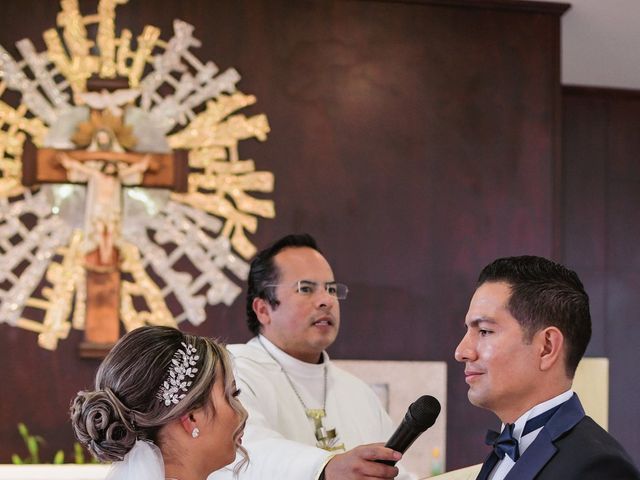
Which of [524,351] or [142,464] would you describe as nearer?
[142,464]

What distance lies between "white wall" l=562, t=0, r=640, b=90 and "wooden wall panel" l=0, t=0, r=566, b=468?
324 mm

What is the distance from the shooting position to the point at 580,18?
716cm

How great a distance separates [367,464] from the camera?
115 inches

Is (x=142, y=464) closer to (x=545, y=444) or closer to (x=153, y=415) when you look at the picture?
(x=153, y=415)

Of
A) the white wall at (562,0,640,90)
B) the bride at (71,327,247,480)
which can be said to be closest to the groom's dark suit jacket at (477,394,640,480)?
the bride at (71,327,247,480)

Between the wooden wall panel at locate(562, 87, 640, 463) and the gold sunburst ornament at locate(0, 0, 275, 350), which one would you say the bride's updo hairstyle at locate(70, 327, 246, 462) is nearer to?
the gold sunburst ornament at locate(0, 0, 275, 350)

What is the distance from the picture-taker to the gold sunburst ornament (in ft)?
20.0

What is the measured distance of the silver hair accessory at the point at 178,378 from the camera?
2576mm

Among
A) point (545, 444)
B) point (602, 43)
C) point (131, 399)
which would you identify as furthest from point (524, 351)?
point (602, 43)

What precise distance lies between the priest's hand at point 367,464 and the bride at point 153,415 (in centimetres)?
44

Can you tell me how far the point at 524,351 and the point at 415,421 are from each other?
316 millimetres

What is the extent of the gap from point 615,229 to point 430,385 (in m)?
3.07

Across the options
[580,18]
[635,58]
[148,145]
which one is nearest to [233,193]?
[148,145]

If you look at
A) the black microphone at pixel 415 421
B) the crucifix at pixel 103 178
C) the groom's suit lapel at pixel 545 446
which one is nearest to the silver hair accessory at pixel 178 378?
the black microphone at pixel 415 421
